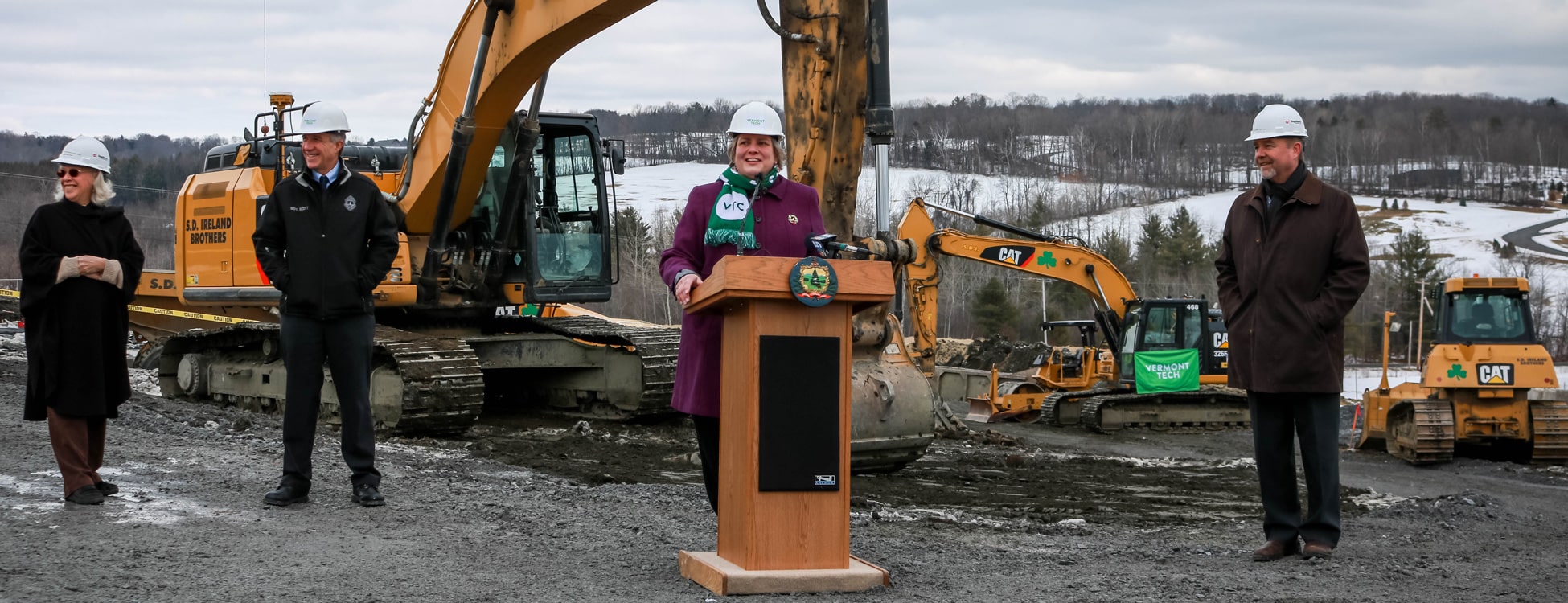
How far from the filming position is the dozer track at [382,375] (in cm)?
1064

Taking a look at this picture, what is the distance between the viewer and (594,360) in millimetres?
12656

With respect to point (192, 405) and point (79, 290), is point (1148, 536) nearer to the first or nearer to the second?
point (79, 290)

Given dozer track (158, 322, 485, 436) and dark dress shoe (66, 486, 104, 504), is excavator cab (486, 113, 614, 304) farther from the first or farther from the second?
dark dress shoe (66, 486, 104, 504)

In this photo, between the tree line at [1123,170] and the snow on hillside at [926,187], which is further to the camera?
the snow on hillside at [926,187]

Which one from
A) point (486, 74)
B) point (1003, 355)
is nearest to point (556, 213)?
point (486, 74)

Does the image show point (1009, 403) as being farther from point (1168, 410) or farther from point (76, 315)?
point (76, 315)

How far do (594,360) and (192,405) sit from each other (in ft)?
12.2

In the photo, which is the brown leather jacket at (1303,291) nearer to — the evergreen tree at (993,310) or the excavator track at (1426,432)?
the excavator track at (1426,432)

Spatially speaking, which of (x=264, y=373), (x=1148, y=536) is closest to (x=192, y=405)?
(x=264, y=373)

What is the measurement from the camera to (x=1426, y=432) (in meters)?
12.7

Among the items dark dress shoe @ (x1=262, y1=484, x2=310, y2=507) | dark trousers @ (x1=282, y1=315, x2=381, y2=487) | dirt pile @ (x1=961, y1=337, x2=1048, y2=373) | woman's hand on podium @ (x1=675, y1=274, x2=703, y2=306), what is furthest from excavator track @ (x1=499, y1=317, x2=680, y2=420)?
dirt pile @ (x1=961, y1=337, x2=1048, y2=373)

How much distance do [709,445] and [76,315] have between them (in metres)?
3.19

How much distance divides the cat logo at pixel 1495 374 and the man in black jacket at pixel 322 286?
10.4m

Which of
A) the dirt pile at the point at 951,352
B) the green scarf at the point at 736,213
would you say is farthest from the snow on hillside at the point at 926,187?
the green scarf at the point at 736,213
